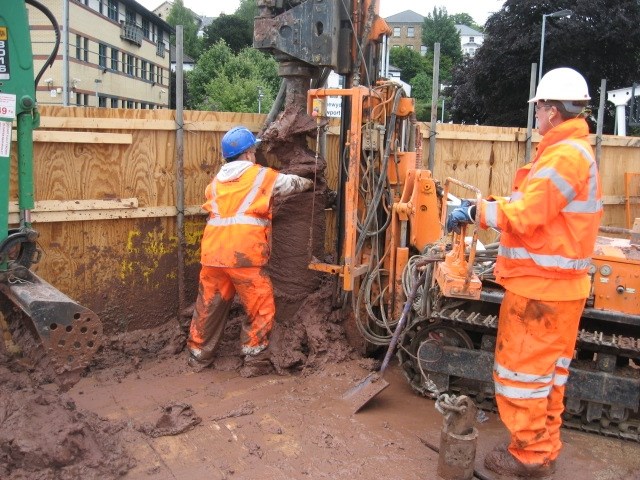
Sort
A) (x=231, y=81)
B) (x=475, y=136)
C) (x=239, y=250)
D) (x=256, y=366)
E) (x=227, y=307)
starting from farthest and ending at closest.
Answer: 1. (x=231, y=81)
2. (x=475, y=136)
3. (x=227, y=307)
4. (x=256, y=366)
5. (x=239, y=250)

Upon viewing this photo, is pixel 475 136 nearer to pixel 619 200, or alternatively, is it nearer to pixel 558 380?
pixel 619 200

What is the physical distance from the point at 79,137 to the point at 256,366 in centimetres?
247

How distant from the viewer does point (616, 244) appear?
537cm

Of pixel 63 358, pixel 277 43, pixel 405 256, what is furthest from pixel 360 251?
pixel 63 358

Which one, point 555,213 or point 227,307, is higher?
point 555,213

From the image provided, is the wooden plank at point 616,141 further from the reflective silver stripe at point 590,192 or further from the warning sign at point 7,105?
the warning sign at point 7,105

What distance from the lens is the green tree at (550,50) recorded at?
27.3 metres

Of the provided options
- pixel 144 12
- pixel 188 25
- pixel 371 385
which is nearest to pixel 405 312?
pixel 371 385

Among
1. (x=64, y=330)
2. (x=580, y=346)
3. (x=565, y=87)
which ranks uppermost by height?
(x=565, y=87)

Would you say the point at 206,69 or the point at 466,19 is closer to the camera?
the point at 206,69

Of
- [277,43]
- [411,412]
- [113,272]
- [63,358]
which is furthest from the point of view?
[113,272]

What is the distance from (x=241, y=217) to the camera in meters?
5.49

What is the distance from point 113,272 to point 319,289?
74.7 inches

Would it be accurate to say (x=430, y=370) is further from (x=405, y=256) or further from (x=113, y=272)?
(x=113, y=272)
